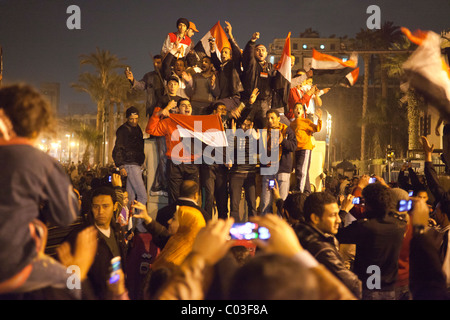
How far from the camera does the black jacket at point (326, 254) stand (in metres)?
3.19

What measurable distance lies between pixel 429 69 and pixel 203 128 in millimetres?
4972

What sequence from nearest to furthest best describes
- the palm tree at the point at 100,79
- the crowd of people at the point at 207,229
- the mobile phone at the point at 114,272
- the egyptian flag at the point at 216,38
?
the crowd of people at the point at 207,229
the mobile phone at the point at 114,272
the egyptian flag at the point at 216,38
the palm tree at the point at 100,79

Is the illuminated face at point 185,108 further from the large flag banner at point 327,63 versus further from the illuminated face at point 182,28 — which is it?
the large flag banner at point 327,63

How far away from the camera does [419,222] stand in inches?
139

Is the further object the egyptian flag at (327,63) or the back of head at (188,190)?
the egyptian flag at (327,63)

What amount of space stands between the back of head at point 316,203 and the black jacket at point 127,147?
16.8 ft

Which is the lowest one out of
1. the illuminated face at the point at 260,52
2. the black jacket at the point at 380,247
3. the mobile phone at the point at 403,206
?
the black jacket at the point at 380,247

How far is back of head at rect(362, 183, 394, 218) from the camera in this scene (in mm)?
4074

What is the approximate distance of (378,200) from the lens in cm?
411

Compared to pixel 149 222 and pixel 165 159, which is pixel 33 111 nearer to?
pixel 149 222

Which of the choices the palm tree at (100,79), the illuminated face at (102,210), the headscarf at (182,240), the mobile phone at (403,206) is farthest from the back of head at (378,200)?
the palm tree at (100,79)

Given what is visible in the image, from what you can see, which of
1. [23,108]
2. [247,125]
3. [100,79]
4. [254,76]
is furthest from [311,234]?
[100,79]

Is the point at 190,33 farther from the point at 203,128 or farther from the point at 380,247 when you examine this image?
the point at 380,247
